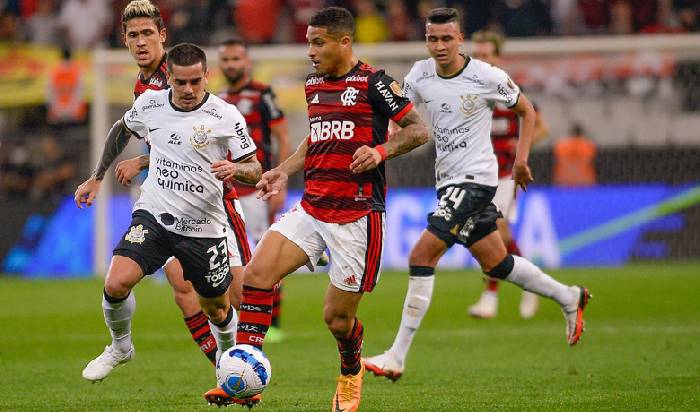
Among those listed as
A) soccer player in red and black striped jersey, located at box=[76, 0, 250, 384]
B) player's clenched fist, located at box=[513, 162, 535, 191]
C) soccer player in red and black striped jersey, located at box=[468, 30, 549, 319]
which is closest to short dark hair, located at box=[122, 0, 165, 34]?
soccer player in red and black striped jersey, located at box=[76, 0, 250, 384]

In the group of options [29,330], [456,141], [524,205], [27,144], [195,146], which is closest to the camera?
[195,146]

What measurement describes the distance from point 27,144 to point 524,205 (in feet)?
26.7

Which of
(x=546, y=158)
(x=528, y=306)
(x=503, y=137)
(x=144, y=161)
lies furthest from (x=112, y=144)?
(x=546, y=158)

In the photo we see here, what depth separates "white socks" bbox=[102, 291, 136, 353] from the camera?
25.2ft

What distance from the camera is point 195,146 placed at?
7.62 metres

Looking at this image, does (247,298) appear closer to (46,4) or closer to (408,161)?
(408,161)

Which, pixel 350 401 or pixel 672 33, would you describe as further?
pixel 672 33

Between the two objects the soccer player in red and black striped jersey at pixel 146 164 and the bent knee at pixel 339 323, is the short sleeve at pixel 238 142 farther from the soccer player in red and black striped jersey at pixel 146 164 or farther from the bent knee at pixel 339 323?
the bent knee at pixel 339 323

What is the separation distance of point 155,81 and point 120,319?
5.23ft

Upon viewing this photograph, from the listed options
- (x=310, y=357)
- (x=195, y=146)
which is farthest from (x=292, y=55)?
(x=195, y=146)

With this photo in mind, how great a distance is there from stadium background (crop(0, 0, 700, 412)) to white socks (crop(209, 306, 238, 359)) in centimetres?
116

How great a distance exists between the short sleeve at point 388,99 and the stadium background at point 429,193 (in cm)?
291

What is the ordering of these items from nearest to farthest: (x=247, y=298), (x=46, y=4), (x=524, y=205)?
(x=247, y=298) → (x=524, y=205) → (x=46, y=4)

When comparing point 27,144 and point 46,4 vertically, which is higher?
point 46,4
